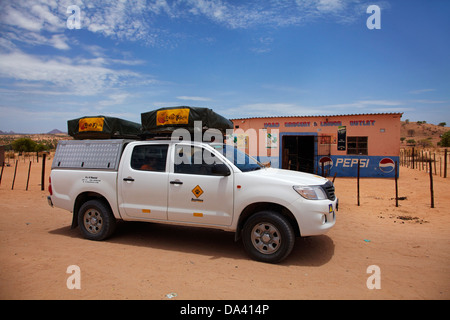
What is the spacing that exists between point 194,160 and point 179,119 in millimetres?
1311

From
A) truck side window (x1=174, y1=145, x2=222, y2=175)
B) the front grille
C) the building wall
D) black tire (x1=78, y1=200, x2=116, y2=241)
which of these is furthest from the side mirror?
the building wall

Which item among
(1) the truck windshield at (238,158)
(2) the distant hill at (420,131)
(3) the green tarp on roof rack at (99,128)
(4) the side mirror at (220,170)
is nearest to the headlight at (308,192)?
(1) the truck windshield at (238,158)

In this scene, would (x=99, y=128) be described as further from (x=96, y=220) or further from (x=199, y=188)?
(x=199, y=188)

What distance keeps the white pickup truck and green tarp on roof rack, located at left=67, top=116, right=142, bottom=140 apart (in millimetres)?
1270

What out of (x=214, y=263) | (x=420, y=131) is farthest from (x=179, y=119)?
(x=420, y=131)

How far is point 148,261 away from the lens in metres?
4.78

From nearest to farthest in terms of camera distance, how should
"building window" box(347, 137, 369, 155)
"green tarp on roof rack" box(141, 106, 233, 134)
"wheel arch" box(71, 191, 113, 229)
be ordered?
"wheel arch" box(71, 191, 113, 229) → "green tarp on roof rack" box(141, 106, 233, 134) → "building window" box(347, 137, 369, 155)

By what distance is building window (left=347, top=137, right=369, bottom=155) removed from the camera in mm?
18844

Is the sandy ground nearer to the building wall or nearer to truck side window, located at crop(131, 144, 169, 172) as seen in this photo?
truck side window, located at crop(131, 144, 169, 172)

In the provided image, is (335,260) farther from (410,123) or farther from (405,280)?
(410,123)

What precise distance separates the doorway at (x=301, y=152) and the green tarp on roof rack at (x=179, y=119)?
13.3 metres
